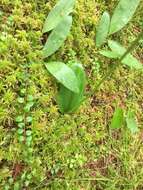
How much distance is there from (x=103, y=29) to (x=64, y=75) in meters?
0.41

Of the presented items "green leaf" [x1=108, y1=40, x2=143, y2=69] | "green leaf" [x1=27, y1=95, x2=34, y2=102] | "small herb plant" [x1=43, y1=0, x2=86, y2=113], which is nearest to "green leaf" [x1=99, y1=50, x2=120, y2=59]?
"green leaf" [x1=108, y1=40, x2=143, y2=69]

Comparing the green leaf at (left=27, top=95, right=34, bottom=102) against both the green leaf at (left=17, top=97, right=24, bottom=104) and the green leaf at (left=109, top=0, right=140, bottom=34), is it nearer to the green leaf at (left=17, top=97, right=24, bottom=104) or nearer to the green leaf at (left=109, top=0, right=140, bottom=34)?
the green leaf at (left=17, top=97, right=24, bottom=104)

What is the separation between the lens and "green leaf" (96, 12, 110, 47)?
2.17m

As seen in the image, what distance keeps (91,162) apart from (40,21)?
682 mm

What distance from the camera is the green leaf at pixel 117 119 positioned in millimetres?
2057

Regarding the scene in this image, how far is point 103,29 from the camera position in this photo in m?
2.19

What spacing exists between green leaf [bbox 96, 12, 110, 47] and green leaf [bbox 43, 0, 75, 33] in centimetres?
21

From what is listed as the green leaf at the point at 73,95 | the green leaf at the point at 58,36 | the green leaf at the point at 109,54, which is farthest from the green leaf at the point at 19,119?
the green leaf at the point at 109,54

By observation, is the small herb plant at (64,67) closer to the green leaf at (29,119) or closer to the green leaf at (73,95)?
the green leaf at (73,95)

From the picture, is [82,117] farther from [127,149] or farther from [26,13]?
[26,13]

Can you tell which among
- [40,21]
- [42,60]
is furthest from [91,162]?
[40,21]

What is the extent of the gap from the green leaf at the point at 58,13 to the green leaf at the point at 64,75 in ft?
0.60

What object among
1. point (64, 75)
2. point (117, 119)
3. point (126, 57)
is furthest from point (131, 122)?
point (64, 75)

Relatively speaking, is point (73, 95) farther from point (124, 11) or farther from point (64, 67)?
point (124, 11)
